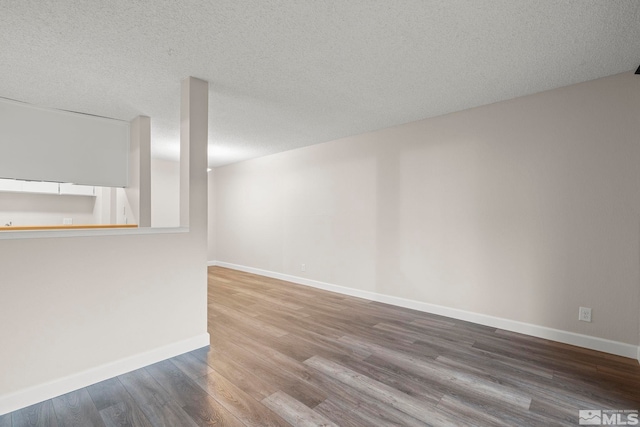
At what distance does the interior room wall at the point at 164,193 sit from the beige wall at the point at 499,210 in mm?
3421

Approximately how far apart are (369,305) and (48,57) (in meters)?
4.24

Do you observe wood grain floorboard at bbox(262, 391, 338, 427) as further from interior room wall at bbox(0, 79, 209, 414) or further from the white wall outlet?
the white wall outlet

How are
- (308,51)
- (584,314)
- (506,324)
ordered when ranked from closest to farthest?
(308,51) < (584,314) < (506,324)

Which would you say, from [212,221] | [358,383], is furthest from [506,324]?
[212,221]

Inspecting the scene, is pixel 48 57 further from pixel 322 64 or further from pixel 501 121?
pixel 501 121

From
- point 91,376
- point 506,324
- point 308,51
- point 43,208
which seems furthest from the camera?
point 43,208

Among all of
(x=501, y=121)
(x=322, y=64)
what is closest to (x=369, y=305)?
(x=501, y=121)

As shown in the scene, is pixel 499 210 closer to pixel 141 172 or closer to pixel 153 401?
pixel 153 401

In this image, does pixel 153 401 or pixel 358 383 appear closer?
pixel 153 401

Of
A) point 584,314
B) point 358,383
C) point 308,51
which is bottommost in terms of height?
point 358,383

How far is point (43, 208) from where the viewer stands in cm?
480

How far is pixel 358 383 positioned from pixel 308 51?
257 cm

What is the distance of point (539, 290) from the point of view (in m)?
3.04

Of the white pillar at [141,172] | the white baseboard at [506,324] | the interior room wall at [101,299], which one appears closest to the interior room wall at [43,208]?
the white pillar at [141,172]
